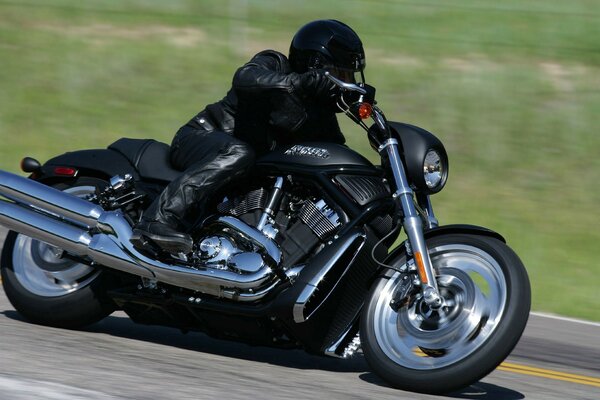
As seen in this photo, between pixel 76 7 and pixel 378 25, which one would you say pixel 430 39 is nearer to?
pixel 378 25

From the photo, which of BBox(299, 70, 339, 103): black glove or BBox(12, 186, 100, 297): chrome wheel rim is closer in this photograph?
BBox(299, 70, 339, 103): black glove

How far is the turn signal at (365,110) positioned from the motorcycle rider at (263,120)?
184 mm

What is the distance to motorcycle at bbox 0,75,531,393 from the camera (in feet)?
17.9

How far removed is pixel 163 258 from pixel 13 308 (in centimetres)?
156

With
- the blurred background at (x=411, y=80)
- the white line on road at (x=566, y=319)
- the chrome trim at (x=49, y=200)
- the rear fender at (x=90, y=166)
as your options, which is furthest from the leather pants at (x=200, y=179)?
the blurred background at (x=411, y=80)

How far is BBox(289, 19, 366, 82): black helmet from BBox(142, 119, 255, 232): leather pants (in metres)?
0.56

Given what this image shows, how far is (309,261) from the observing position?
5.85 meters

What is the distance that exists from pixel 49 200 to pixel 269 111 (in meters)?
1.38

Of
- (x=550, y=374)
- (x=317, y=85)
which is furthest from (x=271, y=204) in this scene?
(x=550, y=374)

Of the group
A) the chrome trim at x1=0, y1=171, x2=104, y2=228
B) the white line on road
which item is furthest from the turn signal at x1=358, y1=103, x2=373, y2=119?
the white line on road

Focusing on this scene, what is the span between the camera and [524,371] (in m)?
6.49

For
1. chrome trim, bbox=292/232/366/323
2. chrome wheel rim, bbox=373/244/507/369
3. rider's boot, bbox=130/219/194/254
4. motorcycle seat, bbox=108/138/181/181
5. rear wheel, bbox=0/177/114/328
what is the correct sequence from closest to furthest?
chrome wheel rim, bbox=373/244/507/369, chrome trim, bbox=292/232/366/323, rider's boot, bbox=130/219/194/254, motorcycle seat, bbox=108/138/181/181, rear wheel, bbox=0/177/114/328

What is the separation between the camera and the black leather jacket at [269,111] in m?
5.98

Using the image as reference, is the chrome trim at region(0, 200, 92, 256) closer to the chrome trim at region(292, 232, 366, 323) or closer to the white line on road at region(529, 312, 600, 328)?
the chrome trim at region(292, 232, 366, 323)
